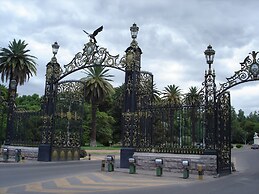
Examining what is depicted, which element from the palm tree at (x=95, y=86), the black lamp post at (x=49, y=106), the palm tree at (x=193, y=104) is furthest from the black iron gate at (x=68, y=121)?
the palm tree at (x=95, y=86)

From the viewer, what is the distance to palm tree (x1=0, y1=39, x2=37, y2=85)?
1656 inches

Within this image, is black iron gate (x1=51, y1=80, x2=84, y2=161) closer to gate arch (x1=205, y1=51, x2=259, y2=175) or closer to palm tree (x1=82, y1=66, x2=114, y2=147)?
gate arch (x1=205, y1=51, x2=259, y2=175)

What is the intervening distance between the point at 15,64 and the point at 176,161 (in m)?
30.0

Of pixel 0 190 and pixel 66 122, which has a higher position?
pixel 66 122

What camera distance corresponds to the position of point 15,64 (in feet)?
138

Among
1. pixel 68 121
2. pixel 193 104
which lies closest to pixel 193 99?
pixel 193 104

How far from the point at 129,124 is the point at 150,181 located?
242 inches

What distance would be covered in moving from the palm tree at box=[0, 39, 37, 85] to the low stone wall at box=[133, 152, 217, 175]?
2748 centimetres

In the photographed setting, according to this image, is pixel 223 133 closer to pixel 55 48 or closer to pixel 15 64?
pixel 55 48

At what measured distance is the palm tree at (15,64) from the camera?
4206 centimetres

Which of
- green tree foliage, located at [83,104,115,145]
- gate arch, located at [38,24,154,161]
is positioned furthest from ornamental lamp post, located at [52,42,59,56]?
green tree foliage, located at [83,104,115,145]

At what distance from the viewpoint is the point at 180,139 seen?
17.8 metres

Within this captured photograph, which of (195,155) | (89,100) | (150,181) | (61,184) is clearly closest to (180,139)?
(195,155)

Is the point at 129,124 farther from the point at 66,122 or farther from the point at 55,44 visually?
the point at 55,44
